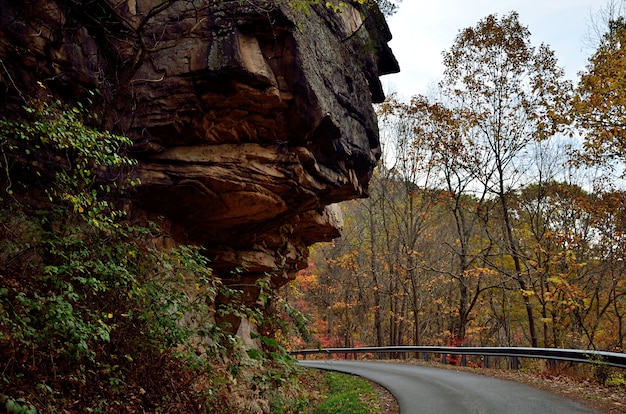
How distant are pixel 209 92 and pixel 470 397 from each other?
355 inches

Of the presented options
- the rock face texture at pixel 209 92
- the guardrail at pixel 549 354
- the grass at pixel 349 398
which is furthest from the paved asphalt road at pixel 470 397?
the rock face texture at pixel 209 92

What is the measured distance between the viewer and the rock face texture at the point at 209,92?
8422 mm

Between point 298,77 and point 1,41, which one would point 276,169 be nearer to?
point 298,77

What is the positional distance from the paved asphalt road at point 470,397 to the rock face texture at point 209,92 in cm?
597

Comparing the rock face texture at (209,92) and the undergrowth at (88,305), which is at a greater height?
the rock face texture at (209,92)

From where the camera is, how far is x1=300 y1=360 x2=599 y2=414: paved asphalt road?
757cm

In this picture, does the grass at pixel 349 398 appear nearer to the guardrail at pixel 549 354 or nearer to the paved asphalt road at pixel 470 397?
the paved asphalt road at pixel 470 397

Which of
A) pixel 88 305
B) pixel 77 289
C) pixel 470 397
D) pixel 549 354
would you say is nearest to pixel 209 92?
pixel 77 289

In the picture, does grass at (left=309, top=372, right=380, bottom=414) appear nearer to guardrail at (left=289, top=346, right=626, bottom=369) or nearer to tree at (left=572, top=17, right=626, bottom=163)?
guardrail at (left=289, top=346, right=626, bottom=369)

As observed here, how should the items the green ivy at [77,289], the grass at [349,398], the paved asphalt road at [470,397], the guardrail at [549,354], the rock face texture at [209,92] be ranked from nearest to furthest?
1. the green ivy at [77,289]
2. the paved asphalt road at [470,397]
3. the rock face texture at [209,92]
4. the guardrail at [549,354]
5. the grass at [349,398]

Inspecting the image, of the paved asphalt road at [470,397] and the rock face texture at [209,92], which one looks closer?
the paved asphalt road at [470,397]

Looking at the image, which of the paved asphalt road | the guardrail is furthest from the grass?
the guardrail

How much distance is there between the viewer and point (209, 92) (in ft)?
33.1

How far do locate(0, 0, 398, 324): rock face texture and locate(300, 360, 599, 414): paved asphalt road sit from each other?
5.97 meters
